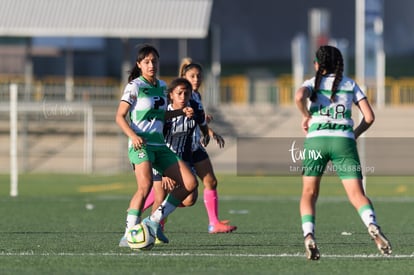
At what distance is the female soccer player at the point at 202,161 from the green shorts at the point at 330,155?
3041mm

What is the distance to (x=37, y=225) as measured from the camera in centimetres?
1664

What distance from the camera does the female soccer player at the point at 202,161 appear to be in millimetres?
14969

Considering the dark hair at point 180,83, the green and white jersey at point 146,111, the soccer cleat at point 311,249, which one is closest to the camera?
the soccer cleat at point 311,249

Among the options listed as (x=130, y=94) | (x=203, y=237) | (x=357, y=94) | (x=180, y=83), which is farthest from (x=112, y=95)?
(x=357, y=94)

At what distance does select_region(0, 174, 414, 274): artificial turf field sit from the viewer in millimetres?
10883

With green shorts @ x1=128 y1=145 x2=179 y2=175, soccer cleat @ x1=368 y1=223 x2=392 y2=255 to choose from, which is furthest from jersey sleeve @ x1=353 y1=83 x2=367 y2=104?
green shorts @ x1=128 y1=145 x2=179 y2=175

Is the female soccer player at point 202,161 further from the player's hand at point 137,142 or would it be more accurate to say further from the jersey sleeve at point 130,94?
the player's hand at point 137,142

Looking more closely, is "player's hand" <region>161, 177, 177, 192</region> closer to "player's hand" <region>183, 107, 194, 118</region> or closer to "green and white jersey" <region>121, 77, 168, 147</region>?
"green and white jersey" <region>121, 77, 168, 147</region>

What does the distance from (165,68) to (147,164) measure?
4647 centimetres

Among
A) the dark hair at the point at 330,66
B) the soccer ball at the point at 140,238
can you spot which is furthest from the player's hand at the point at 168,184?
the dark hair at the point at 330,66

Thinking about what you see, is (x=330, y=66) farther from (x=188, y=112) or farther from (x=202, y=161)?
(x=202, y=161)

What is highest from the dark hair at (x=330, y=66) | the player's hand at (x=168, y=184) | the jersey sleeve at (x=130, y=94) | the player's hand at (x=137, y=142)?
the dark hair at (x=330, y=66)

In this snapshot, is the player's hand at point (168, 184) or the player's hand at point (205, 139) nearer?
the player's hand at point (168, 184)

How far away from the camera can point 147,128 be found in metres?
12.8
